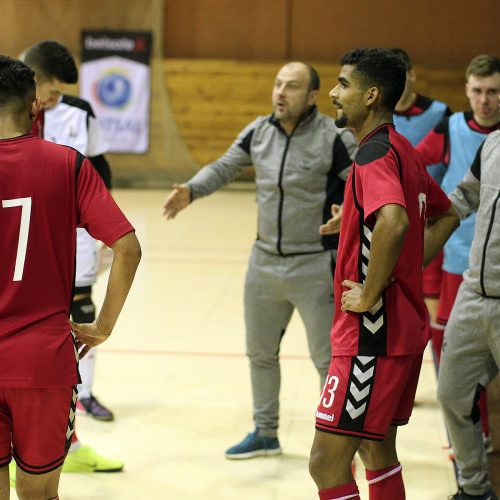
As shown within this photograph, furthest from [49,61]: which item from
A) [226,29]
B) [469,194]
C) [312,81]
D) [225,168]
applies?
[226,29]

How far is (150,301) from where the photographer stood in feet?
26.6

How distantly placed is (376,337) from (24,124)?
4.42ft

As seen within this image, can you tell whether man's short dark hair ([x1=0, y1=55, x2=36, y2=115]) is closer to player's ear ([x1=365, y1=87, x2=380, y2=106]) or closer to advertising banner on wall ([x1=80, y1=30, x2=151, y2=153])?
player's ear ([x1=365, y1=87, x2=380, y2=106])

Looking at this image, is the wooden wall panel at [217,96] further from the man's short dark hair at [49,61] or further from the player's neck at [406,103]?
the man's short dark hair at [49,61]

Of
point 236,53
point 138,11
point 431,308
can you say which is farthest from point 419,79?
point 431,308

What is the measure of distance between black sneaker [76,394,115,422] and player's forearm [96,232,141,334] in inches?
97.6

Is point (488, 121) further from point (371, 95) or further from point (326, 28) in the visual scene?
point (326, 28)

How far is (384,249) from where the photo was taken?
9.84ft

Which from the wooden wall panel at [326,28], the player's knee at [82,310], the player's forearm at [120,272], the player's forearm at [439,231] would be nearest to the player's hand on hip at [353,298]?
the player's forearm at [439,231]

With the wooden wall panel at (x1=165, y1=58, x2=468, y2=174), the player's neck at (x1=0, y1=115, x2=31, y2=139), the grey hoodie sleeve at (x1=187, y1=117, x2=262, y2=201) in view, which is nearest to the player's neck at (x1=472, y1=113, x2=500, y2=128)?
the grey hoodie sleeve at (x1=187, y1=117, x2=262, y2=201)

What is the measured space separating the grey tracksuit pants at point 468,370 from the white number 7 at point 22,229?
78.1 inches

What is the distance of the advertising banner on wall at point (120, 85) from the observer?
50.0 ft

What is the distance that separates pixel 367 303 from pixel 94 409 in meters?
2.75

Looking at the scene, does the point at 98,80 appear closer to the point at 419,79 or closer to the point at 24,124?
the point at 419,79
